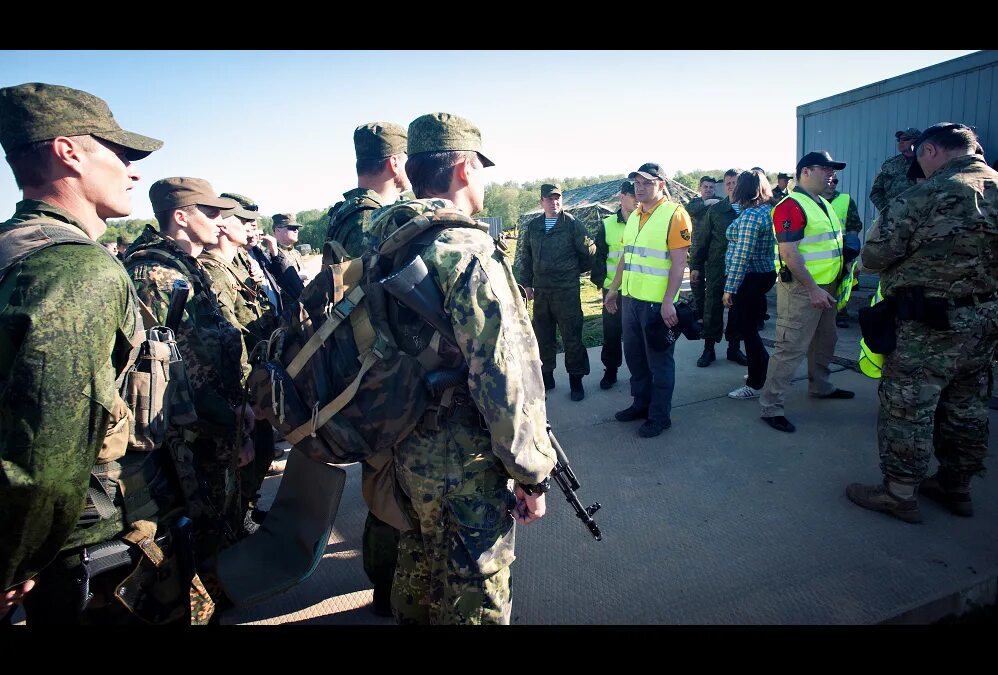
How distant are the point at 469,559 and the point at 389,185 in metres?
2.47

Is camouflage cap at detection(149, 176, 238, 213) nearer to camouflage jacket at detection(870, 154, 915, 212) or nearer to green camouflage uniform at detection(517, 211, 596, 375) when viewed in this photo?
green camouflage uniform at detection(517, 211, 596, 375)

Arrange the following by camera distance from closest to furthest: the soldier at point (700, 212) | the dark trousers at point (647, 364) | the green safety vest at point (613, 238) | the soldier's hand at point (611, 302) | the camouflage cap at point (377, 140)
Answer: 1. the camouflage cap at point (377, 140)
2. the dark trousers at point (647, 364)
3. the soldier's hand at point (611, 302)
4. the green safety vest at point (613, 238)
5. the soldier at point (700, 212)

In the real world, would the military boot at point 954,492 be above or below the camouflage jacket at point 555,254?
below

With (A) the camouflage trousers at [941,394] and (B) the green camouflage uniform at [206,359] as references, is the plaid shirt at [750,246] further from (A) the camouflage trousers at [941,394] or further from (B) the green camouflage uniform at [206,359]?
(B) the green camouflage uniform at [206,359]

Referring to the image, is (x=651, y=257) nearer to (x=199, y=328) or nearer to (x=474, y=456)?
(x=474, y=456)

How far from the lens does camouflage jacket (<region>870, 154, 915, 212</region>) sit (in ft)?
20.4

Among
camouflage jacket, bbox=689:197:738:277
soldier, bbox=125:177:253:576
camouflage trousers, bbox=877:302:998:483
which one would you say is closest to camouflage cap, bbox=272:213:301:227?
soldier, bbox=125:177:253:576

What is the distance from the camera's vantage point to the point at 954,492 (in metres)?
3.00

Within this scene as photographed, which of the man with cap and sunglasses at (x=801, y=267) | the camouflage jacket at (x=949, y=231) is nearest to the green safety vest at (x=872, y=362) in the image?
the camouflage jacket at (x=949, y=231)

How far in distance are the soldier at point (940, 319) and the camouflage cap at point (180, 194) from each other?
369 cm

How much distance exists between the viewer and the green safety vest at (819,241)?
397 centimetres

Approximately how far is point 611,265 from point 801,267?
1932mm

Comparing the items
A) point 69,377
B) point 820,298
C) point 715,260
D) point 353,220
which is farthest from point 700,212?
point 69,377
